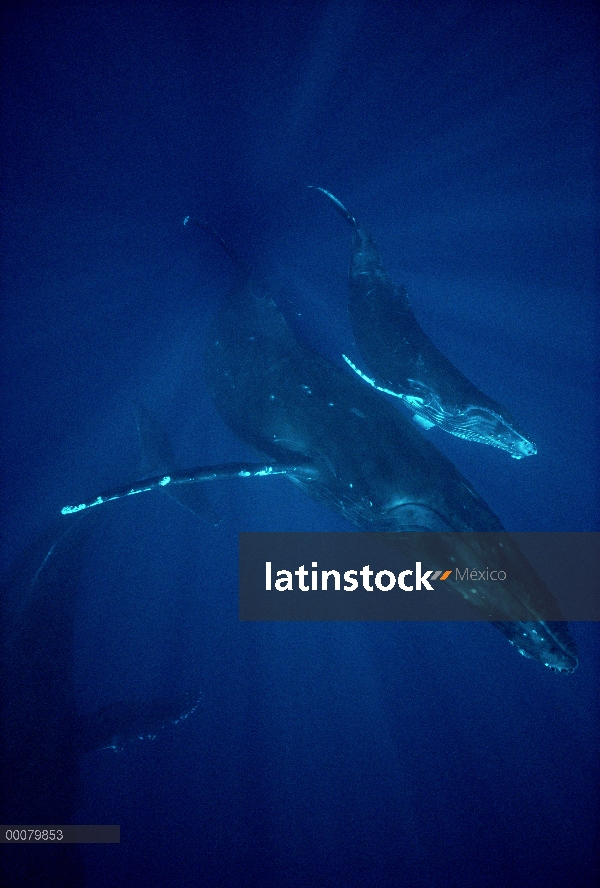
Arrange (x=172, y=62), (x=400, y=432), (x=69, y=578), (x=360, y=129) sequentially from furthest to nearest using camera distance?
1. (x=360, y=129)
2. (x=69, y=578)
3. (x=172, y=62)
4. (x=400, y=432)

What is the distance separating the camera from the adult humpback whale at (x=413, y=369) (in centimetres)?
365

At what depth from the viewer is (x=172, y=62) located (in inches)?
288

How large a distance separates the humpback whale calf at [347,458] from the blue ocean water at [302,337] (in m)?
3.10

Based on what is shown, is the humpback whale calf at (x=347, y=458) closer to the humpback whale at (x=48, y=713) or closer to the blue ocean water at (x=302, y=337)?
the blue ocean water at (x=302, y=337)

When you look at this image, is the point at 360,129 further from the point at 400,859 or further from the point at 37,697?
the point at 400,859

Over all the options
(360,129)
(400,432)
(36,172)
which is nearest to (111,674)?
(400,432)

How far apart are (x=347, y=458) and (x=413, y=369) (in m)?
1.43

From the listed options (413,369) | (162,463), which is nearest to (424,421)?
(413,369)

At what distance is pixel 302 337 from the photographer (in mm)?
9008

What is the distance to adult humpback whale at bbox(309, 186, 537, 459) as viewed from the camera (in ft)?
12.0

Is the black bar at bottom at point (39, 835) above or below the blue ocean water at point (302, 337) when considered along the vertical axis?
below

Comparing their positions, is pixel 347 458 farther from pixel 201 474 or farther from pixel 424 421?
pixel 201 474

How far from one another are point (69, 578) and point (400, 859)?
1152 cm

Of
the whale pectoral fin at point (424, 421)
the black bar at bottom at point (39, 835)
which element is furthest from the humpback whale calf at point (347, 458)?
the black bar at bottom at point (39, 835)
